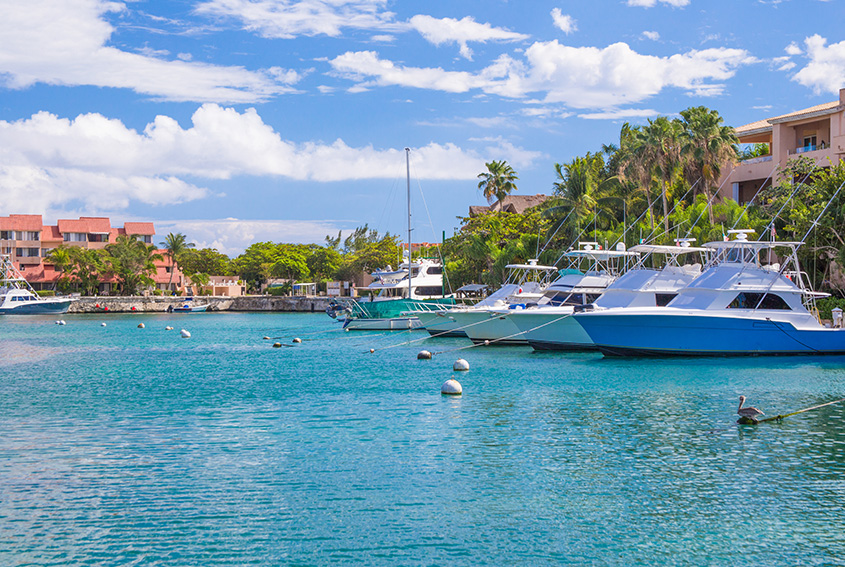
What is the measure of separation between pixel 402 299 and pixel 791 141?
28406 millimetres

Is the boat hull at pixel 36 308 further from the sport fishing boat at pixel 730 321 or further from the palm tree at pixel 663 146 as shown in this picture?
the sport fishing boat at pixel 730 321

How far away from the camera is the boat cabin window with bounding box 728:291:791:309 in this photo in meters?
30.4

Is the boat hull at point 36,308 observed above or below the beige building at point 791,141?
below

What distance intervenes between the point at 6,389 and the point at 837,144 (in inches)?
1817

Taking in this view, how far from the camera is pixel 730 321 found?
30.2 m

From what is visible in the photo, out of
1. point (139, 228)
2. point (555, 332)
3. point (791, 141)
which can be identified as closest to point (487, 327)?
point (555, 332)

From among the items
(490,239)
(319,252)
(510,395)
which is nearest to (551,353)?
(510,395)

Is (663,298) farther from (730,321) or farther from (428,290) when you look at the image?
(428,290)

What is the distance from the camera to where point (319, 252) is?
127250 millimetres

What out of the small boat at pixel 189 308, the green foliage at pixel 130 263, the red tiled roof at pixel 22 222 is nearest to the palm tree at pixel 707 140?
the small boat at pixel 189 308

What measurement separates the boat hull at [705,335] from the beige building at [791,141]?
62.7 ft

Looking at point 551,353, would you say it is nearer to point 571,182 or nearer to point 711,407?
point 711,407

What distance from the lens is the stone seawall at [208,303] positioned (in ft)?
352

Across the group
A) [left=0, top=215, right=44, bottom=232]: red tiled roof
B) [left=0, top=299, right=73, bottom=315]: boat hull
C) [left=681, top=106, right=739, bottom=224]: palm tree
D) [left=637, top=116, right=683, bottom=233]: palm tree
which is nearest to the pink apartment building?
[left=0, top=215, right=44, bottom=232]: red tiled roof
